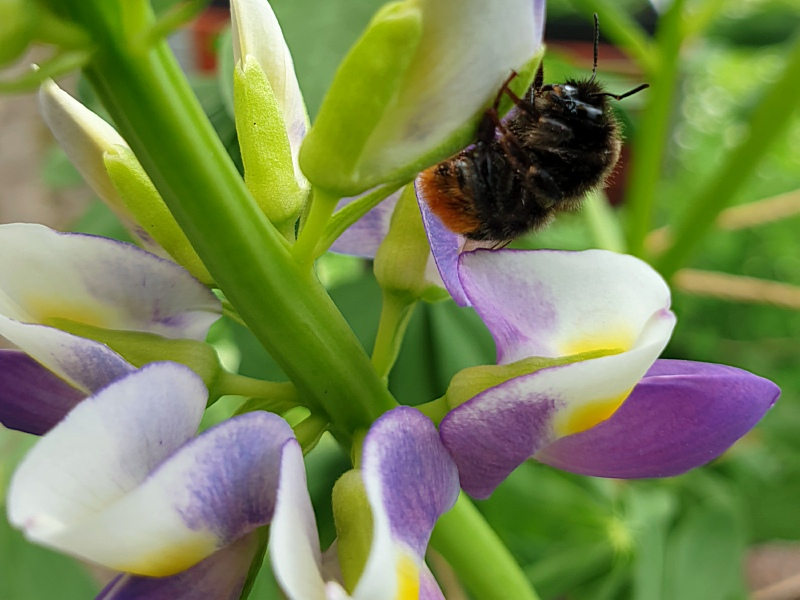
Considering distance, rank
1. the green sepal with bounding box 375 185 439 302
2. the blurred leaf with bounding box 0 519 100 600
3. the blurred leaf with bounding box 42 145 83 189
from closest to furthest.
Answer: the green sepal with bounding box 375 185 439 302
the blurred leaf with bounding box 0 519 100 600
the blurred leaf with bounding box 42 145 83 189

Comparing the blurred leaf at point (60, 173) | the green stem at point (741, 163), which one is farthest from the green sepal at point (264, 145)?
the blurred leaf at point (60, 173)

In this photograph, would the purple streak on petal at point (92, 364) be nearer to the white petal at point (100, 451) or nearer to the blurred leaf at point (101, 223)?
the white petal at point (100, 451)

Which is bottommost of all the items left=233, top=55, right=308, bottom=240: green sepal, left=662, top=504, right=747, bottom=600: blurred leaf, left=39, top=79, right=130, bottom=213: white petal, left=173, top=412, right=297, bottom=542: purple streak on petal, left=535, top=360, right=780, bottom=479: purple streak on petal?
left=662, top=504, right=747, bottom=600: blurred leaf

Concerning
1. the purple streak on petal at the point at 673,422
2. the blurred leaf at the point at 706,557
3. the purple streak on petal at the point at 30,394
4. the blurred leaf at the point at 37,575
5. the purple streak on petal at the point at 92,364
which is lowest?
the blurred leaf at the point at 706,557

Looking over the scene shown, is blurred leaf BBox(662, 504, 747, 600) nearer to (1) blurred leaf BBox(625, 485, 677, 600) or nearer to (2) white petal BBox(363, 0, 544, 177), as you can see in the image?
(1) blurred leaf BBox(625, 485, 677, 600)

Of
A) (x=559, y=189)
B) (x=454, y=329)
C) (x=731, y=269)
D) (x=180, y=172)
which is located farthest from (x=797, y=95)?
(x=731, y=269)

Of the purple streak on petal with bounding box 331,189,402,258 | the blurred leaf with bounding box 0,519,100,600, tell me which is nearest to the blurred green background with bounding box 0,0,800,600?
the blurred leaf with bounding box 0,519,100,600
